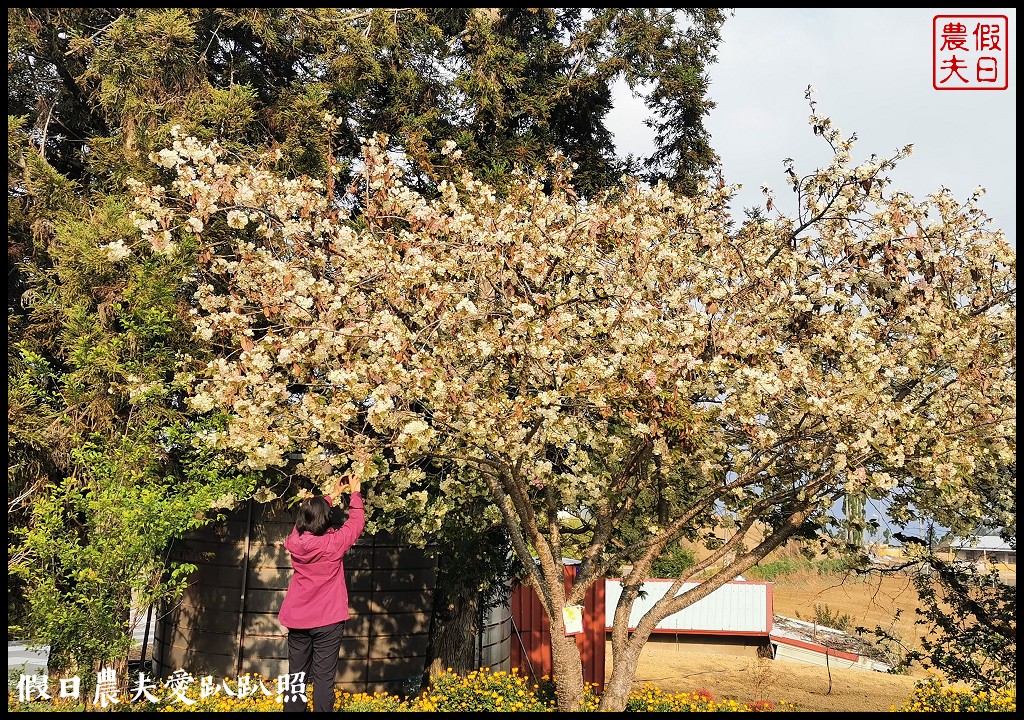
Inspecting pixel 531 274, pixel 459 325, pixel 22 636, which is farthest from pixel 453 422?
pixel 22 636

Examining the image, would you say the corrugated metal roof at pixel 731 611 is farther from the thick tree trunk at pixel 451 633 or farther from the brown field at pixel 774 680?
the thick tree trunk at pixel 451 633

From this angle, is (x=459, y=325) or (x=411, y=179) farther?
(x=411, y=179)

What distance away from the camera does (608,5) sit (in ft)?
41.4

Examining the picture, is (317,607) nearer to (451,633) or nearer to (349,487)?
(349,487)

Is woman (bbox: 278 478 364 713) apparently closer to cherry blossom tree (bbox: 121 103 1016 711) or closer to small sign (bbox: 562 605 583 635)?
cherry blossom tree (bbox: 121 103 1016 711)

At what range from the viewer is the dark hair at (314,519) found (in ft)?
21.8

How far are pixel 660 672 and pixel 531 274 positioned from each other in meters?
13.7

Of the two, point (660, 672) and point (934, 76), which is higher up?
point (934, 76)

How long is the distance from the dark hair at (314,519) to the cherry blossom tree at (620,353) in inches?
17.1

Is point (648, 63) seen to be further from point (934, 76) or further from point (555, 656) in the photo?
point (555, 656)

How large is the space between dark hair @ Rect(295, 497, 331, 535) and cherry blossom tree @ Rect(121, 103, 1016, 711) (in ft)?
1.43

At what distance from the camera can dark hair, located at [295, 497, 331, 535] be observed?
6.66 m

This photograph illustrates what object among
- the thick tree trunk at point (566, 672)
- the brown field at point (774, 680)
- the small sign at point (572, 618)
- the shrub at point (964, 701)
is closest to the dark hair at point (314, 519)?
the small sign at point (572, 618)

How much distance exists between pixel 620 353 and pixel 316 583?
130 inches
